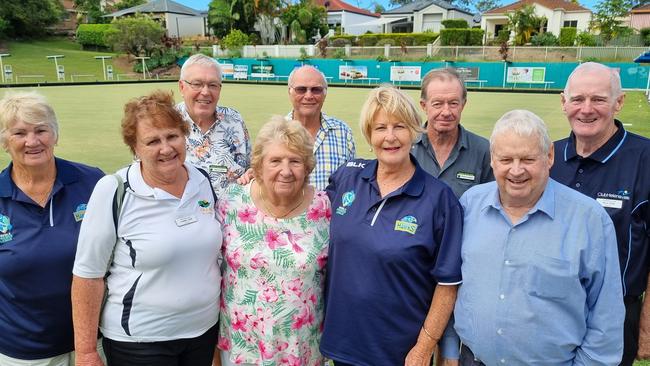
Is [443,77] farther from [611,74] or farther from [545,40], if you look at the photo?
[545,40]

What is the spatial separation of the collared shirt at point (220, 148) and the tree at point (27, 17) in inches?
2401

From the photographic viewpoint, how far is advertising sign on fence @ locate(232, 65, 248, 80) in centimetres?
4262

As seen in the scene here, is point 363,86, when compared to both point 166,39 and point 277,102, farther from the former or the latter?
point 166,39

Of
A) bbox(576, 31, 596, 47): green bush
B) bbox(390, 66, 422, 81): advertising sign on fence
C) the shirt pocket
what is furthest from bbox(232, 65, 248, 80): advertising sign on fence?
the shirt pocket

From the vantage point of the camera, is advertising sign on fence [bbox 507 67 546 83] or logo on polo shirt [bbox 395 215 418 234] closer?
→ logo on polo shirt [bbox 395 215 418 234]

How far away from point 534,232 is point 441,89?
151 centimetres

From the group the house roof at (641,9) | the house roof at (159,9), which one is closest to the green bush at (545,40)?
the house roof at (641,9)

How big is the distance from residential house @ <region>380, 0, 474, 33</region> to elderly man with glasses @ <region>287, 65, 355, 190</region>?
61.9 metres

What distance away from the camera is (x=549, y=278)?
217cm

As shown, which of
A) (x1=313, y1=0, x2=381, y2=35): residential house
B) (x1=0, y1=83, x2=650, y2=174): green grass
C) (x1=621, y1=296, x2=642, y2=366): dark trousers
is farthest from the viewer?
(x1=313, y1=0, x2=381, y2=35): residential house

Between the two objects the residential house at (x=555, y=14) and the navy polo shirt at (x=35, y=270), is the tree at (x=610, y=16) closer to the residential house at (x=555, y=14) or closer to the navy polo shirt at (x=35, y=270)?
the residential house at (x=555, y=14)

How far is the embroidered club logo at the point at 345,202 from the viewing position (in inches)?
101

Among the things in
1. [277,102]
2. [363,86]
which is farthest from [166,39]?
[277,102]

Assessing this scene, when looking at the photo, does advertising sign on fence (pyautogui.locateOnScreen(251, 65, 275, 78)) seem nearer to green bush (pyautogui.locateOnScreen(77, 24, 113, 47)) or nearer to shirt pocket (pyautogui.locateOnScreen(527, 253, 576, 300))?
green bush (pyautogui.locateOnScreen(77, 24, 113, 47))
